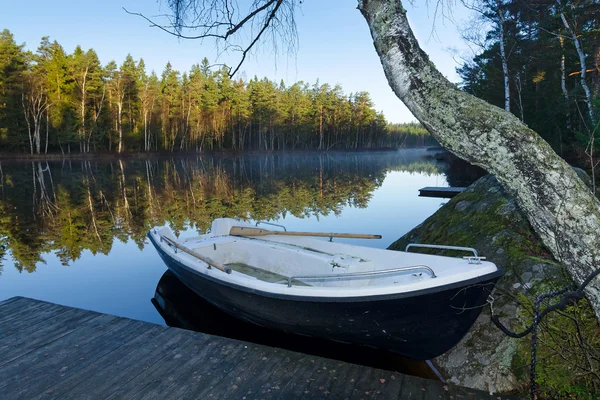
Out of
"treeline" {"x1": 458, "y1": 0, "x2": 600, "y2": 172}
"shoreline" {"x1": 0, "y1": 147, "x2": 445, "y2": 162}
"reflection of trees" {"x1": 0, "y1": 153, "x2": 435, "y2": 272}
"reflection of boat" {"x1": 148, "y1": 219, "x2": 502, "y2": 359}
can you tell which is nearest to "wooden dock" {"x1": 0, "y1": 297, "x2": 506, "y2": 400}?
"reflection of boat" {"x1": 148, "y1": 219, "x2": 502, "y2": 359}

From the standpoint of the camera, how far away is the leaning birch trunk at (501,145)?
2150mm

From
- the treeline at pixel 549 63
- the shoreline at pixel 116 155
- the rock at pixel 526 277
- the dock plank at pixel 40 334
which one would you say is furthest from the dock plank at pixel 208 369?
the shoreline at pixel 116 155

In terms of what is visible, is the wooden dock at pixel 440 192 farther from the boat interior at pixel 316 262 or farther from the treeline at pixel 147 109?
the treeline at pixel 147 109

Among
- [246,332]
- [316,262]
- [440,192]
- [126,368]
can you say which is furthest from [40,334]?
[440,192]

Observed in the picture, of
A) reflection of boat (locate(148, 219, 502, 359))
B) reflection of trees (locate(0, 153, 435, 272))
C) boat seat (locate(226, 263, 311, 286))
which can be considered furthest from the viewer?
reflection of trees (locate(0, 153, 435, 272))

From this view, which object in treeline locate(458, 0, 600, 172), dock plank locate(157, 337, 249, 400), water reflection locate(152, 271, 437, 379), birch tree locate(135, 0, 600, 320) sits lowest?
water reflection locate(152, 271, 437, 379)

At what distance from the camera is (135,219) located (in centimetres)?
1401

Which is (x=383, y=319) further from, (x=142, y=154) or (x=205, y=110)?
(x=205, y=110)

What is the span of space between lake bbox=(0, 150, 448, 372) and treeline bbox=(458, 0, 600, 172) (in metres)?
6.18

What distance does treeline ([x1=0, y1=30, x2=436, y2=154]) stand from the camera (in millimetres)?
41750

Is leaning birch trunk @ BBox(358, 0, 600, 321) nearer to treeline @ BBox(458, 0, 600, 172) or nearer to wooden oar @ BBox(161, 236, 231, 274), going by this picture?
wooden oar @ BBox(161, 236, 231, 274)

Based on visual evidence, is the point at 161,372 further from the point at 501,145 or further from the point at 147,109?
the point at 147,109

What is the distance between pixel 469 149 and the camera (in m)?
2.35

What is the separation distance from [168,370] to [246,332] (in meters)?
2.08
